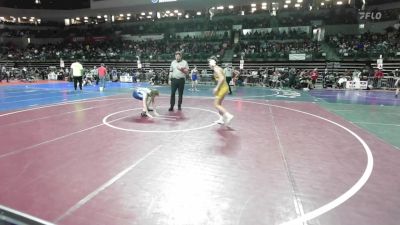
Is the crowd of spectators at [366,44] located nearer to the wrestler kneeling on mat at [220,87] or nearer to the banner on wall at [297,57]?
the banner on wall at [297,57]

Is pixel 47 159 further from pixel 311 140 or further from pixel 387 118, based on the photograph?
pixel 387 118

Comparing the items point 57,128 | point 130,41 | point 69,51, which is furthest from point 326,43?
point 69,51

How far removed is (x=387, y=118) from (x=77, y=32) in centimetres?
4488

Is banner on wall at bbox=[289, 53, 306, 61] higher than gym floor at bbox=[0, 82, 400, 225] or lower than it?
higher

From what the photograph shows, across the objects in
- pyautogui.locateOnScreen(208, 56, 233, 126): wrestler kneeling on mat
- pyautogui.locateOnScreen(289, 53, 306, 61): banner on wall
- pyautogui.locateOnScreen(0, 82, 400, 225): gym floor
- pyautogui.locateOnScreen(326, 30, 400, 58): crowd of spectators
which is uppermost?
pyautogui.locateOnScreen(326, 30, 400, 58): crowd of spectators

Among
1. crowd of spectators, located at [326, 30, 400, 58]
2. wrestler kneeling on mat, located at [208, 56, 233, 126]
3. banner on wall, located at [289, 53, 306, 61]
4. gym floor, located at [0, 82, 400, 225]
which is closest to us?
gym floor, located at [0, 82, 400, 225]

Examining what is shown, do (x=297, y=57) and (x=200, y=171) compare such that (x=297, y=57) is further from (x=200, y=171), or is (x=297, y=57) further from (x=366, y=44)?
(x=200, y=171)

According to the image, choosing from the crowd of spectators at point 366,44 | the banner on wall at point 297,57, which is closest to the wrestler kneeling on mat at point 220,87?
the banner on wall at point 297,57

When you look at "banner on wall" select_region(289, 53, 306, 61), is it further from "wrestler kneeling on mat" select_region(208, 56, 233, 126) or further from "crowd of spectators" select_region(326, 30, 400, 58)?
"wrestler kneeling on mat" select_region(208, 56, 233, 126)

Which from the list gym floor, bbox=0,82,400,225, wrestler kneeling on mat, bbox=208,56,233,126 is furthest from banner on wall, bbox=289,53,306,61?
wrestler kneeling on mat, bbox=208,56,233,126

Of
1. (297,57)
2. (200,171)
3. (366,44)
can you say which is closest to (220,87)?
(200,171)

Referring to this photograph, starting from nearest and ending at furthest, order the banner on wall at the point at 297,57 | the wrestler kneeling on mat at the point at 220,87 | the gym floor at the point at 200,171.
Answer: the gym floor at the point at 200,171 → the wrestler kneeling on mat at the point at 220,87 → the banner on wall at the point at 297,57

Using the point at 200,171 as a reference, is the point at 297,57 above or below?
above

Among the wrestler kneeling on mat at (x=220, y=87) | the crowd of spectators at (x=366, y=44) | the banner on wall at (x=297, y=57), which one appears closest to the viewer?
the wrestler kneeling on mat at (x=220, y=87)
